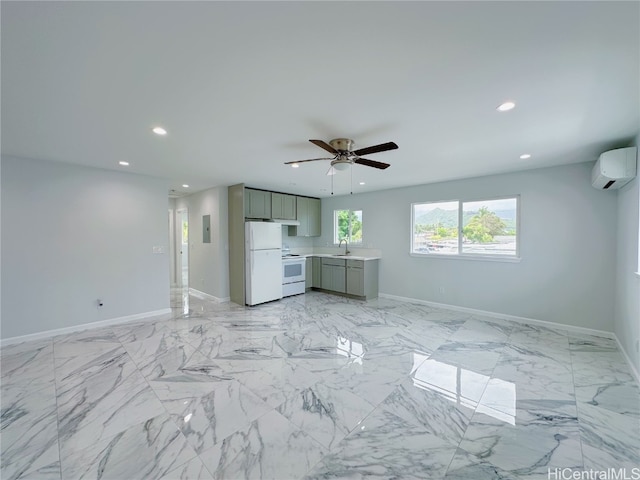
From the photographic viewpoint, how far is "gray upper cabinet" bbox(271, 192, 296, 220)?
5992 mm

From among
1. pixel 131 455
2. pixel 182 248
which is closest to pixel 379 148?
pixel 131 455

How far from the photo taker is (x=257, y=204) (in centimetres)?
561

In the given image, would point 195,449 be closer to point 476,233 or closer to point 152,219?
point 152,219

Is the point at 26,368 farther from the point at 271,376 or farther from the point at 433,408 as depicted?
the point at 433,408

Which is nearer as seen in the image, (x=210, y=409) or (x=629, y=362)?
(x=210, y=409)

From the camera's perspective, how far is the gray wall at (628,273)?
8.80 ft

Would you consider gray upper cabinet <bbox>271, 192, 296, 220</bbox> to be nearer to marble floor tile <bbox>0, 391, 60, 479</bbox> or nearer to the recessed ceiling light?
marble floor tile <bbox>0, 391, 60, 479</bbox>

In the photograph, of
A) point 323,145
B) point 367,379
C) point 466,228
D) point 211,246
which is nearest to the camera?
point 323,145

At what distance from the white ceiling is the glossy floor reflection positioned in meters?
2.49

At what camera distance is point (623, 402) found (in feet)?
7.34

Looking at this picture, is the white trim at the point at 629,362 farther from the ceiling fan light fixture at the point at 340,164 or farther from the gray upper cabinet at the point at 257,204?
the gray upper cabinet at the point at 257,204

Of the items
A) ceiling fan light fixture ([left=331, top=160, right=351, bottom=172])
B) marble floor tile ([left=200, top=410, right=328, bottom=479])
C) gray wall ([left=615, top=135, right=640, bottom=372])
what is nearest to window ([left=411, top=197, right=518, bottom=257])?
gray wall ([left=615, top=135, right=640, bottom=372])

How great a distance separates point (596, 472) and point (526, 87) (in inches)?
99.8

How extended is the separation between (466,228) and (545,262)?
1.27 m
